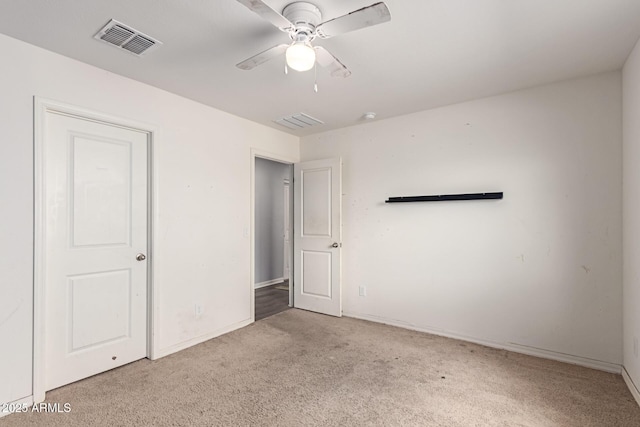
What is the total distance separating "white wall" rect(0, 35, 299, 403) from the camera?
2084mm

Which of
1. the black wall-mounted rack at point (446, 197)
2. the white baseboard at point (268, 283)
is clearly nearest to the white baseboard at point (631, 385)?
the black wall-mounted rack at point (446, 197)

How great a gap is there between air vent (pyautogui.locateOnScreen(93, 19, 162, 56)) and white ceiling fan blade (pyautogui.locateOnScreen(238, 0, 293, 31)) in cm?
101

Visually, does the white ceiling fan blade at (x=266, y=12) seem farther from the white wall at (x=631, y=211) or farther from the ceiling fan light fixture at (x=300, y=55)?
the white wall at (x=631, y=211)

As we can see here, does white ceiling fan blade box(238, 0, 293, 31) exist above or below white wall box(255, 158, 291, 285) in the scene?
above

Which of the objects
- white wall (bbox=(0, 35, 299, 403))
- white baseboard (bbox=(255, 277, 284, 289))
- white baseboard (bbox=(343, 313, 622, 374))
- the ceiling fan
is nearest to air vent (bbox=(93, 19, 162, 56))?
white wall (bbox=(0, 35, 299, 403))

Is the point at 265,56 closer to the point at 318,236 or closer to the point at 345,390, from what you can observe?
the point at 345,390

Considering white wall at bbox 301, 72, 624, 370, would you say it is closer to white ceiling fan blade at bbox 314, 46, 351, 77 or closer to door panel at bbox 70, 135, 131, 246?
white ceiling fan blade at bbox 314, 46, 351, 77

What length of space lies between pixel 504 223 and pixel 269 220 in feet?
13.3

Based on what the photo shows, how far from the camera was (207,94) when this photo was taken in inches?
120

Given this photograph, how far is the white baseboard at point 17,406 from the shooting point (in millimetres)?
2004

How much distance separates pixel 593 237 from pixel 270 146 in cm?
345

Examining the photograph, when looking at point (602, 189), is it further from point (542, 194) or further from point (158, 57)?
point (158, 57)

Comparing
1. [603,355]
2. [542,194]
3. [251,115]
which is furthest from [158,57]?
[603,355]

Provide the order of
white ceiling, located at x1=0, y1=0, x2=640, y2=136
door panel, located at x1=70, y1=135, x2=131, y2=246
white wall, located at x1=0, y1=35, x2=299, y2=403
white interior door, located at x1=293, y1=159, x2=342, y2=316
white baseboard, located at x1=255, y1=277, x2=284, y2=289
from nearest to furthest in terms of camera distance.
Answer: white ceiling, located at x1=0, y1=0, x2=640, y2=136 < white wall, located at x1=0, y1=35, x2=299, y2=403 < door panel, located at x1=70, y1=135, x2=131, y2=246 < white interior door, located at x1=293, y1=159, x2=342, y2=316 < white baseboard, located at x1=255, y1=277, x2=284, y2=289
